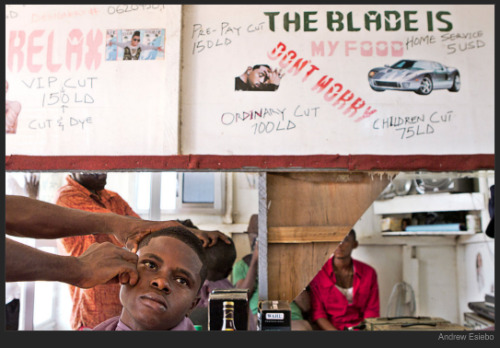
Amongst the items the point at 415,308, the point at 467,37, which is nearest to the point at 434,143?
the point at 467,37

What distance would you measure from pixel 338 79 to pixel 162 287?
3.80 ft

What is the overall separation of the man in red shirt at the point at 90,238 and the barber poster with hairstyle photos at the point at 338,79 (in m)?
0.37

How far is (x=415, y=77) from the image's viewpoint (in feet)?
6.45

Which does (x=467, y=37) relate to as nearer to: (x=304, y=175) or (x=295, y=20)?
(x=295, y=20)

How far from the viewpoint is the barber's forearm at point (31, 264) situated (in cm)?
104

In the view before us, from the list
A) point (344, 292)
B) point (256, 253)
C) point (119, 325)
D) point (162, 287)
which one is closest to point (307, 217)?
point (256, 253)

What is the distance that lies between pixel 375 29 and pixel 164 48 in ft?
3.11

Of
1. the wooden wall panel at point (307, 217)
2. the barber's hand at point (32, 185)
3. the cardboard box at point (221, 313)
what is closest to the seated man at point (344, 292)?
the wooden wall panel at point (307, 217)

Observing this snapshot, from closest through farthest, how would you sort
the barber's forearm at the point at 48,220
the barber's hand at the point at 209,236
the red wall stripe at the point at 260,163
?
the barber's forearm at the point at 48,220 < the barber's hand at the point at 209,236 < the red wall stripe at the point at 260,163

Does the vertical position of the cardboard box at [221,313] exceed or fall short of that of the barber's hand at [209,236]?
it falls short

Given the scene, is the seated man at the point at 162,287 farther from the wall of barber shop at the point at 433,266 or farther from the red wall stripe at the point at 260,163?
the wall of barber shop at the point at 433,266

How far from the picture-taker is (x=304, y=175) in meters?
1.91

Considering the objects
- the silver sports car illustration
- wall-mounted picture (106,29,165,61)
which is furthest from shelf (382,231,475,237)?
wall-mounted picture (106,29,165,61)

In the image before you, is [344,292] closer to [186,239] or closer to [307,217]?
[307,217]
